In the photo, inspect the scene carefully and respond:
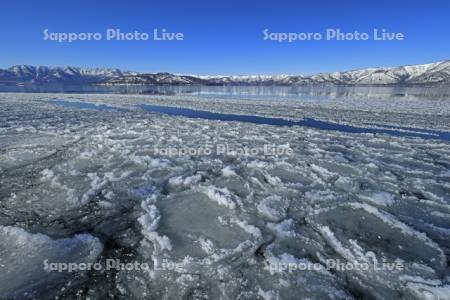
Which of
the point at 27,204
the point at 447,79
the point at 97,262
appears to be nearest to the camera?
the point at 97,262

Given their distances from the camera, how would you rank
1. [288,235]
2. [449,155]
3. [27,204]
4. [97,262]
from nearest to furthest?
[97,262], [288,235], [27,204], [449,155]

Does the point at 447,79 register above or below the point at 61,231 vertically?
above

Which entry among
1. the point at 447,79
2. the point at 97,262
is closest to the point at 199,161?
the point at 97,262

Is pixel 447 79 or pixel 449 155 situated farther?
pixel 447 79

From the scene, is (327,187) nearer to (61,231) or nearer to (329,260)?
(329,260)

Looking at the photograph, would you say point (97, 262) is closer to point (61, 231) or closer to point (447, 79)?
point (61, 231)

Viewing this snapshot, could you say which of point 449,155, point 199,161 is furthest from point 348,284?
point 449,155
